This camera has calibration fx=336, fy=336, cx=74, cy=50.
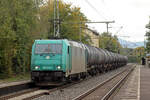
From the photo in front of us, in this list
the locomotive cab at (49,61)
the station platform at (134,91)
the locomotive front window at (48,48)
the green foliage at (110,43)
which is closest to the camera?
the station platform at (134,91)

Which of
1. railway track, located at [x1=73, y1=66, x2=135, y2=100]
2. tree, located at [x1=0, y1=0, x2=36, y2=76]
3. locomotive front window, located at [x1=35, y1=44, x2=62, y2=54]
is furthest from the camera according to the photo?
tree, located at [x1=0, y1=0, x2=36, y2=76]

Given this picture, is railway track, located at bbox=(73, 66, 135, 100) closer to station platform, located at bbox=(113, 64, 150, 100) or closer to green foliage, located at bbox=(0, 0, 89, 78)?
station platform, located at bbox=(113, 64, 150, 100)

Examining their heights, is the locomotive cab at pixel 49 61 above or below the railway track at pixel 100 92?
above

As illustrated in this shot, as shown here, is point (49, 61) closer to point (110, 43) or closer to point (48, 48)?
point (48, 48)

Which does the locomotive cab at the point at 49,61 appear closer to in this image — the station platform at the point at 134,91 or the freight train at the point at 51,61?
the freight train at the point at 51,61

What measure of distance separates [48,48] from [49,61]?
0.97 meters

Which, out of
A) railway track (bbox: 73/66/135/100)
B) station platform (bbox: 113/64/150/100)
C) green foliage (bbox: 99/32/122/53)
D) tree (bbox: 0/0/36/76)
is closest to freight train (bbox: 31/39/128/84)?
railway track (bbox: 73/66/135/100)

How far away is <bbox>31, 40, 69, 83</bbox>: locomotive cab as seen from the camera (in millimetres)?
19141

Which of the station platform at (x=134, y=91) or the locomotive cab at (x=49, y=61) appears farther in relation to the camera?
the locomotive cab at (x=49, y=61)

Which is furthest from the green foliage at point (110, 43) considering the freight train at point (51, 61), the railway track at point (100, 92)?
the freight train at point (51, 61)

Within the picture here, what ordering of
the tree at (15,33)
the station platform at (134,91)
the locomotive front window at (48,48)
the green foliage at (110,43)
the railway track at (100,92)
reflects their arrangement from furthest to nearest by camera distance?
1. the green foliage at (110,43)
2. the tree at (15,33)
3. the locomotive front window at (48,48)
4. the station platform at (134,91)
5. the railway track at (100,92)

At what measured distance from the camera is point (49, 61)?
1947 centimetres

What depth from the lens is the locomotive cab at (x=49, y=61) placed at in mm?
19141

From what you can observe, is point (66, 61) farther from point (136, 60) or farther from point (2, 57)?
point (136, 60)
